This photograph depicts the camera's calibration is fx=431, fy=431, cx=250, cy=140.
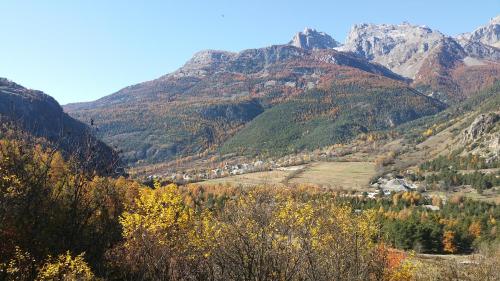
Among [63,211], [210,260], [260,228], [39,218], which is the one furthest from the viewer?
[63,211]

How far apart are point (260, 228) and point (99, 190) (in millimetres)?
44793

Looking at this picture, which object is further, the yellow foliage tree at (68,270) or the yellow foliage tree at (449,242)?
the yellow foliage tree at (449,242)

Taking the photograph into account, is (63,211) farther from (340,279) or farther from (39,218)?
(340,279)

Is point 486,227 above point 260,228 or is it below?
below

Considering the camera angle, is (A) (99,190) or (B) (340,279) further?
(A) (99,190)

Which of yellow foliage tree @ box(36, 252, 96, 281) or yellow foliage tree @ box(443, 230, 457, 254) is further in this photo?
yellow foliage tree @ box(443, 230, 457, 254)

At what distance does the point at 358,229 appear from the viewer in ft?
75.4

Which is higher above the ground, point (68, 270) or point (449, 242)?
point (68, 270)

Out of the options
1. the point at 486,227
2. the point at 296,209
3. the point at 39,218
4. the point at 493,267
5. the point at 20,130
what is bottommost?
the point at 486,227

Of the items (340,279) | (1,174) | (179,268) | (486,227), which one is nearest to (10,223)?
(1,174)

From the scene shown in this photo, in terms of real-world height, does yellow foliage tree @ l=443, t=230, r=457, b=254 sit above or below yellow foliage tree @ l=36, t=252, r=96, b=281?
below

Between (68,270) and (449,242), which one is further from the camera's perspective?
(449,242)

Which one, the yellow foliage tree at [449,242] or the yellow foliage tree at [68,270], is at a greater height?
the yellow foliage tree at [68,270]

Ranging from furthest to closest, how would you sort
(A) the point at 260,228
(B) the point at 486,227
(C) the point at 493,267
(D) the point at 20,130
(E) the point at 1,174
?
(B) the point at 486,227
(D) the point at 20,130
(E) the point at 1,174
(C) the point at 493,267
(A) the point at 260,228
